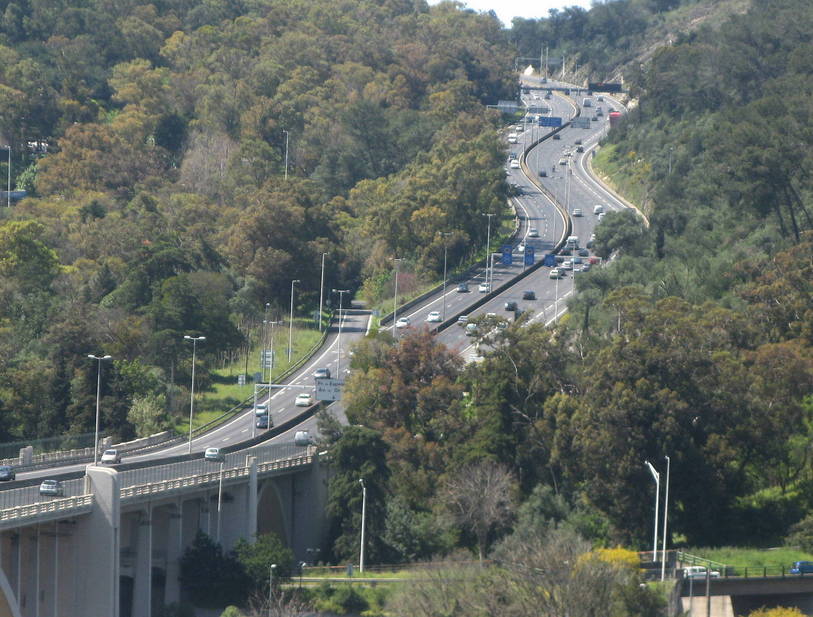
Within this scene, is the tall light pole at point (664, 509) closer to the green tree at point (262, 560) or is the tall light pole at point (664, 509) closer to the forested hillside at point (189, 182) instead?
the green tree at point (262, 560)

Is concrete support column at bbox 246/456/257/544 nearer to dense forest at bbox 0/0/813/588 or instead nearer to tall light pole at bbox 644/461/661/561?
dense forest at bbox 0/0/813/588

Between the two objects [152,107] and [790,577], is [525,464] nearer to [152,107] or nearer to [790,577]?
[790,577]

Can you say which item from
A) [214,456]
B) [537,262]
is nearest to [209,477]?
[214,456]

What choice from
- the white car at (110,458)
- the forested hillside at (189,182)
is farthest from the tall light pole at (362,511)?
the forested hillside at (189,182)

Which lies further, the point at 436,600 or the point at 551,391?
the point at 551,391

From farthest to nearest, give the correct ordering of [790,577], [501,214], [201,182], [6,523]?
[201,182] < [501,214] < [790,577] < [6,523]

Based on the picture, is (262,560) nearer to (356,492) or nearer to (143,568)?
(143,568)

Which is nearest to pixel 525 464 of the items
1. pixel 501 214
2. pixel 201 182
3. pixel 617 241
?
pixel 617 241
